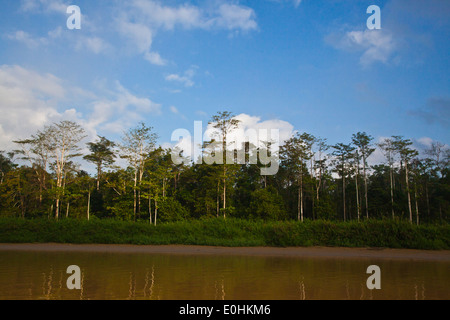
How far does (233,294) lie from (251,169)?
103 feet

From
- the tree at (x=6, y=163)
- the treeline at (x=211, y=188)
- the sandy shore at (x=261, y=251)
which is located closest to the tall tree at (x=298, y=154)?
the treeline at (x=211, y=188)

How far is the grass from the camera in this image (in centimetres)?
1978

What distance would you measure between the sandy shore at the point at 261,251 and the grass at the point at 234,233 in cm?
75

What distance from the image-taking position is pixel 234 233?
72.9 ft

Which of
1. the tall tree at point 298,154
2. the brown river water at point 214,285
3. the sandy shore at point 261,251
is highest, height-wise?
the tall tree at point 298,154

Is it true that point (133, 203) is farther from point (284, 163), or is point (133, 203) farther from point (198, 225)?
point (284, 163)

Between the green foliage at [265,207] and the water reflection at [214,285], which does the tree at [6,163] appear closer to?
the green foliage at [265,207]

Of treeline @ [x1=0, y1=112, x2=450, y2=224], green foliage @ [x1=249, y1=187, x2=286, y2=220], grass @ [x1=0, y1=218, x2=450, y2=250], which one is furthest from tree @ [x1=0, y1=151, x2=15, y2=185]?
green foliage @ [x1=249, y1=187, x2=286, y2=220]

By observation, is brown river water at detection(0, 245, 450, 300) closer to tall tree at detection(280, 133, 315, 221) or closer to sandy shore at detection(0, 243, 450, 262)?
sandy shore at detection(0, 243, 450, 262)

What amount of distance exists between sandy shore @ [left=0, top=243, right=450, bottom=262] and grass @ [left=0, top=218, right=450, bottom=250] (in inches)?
29.4

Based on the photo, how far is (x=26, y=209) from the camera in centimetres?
3556

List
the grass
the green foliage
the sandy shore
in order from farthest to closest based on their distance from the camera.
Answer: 1. the green foliage
2. the grass
3. the sandy shore

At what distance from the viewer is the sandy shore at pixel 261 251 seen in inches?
706
